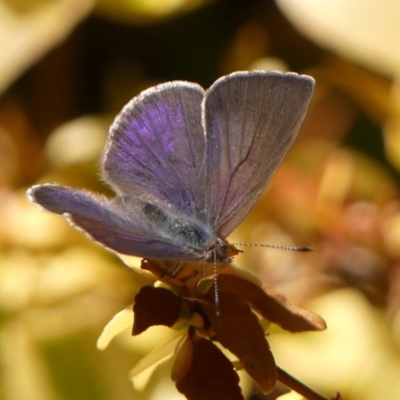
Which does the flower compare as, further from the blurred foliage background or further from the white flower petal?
the blurred foliage background

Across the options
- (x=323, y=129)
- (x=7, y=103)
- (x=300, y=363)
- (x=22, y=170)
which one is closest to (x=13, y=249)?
Answer: (x=22, y=170)

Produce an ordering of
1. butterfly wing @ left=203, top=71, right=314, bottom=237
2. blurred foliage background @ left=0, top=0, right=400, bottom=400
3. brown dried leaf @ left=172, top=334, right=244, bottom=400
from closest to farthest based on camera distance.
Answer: brown dried leaf @ left=172, top=334, right=244, bottom=400 < butterfly wing @ left=203, top=71, right=314, bottom=237 < blurred foliage background @ left=0, top=0, right=400, bottom=400

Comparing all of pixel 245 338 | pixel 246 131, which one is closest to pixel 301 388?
pixel 245 338

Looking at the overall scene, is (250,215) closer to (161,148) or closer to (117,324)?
(161,148)

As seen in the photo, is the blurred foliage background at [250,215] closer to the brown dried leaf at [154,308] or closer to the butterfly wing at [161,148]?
the butterfly wing at [161,148]

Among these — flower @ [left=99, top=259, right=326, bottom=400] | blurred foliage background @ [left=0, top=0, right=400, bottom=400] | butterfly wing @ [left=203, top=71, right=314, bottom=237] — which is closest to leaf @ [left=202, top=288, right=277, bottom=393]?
flower @ [left=99, top=259, right=326, bottom=400]

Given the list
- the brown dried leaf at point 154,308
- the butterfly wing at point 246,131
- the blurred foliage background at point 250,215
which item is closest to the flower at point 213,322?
the brown dried leaf at point 154,308
